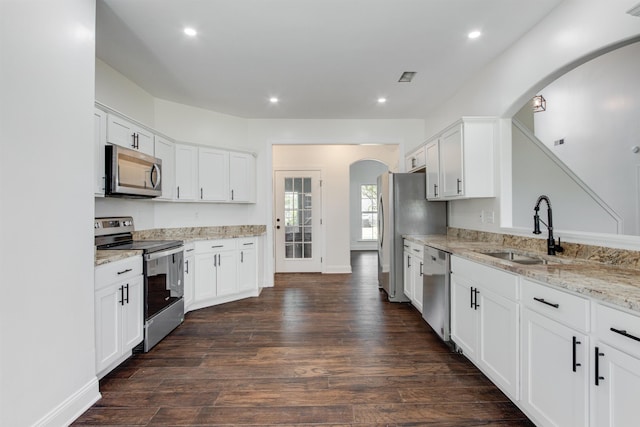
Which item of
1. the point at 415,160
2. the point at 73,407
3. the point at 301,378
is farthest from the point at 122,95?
the point at 415,160

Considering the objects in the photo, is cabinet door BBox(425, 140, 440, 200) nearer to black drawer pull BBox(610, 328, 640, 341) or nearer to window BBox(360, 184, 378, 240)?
black drawer pull BBox(610, 328, 640, 341)

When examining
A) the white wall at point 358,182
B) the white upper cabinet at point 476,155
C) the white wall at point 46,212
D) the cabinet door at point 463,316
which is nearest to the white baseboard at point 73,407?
the white wall at point 46,212

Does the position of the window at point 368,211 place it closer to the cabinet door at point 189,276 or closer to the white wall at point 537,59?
the white wall at point 537,59

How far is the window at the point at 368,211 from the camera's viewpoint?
9.68 meters

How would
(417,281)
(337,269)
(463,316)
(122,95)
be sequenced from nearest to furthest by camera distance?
(463,316) → (122,95) → (417,281) → (337,269)

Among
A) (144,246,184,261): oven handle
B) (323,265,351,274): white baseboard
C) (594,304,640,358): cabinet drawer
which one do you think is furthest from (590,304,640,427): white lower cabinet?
(323,265,351,274): white baseboard

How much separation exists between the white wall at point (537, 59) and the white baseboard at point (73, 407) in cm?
346

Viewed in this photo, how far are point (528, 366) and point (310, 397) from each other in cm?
129

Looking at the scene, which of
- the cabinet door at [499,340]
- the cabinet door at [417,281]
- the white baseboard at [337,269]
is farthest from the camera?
the white baseboard at [337,269]

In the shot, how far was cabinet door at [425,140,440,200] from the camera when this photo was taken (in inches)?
140

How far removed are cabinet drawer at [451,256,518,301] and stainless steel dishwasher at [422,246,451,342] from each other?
0.15 metres

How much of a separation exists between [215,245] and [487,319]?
303cm

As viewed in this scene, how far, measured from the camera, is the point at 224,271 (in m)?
3.97

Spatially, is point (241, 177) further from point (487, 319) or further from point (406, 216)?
point (487, 319)
